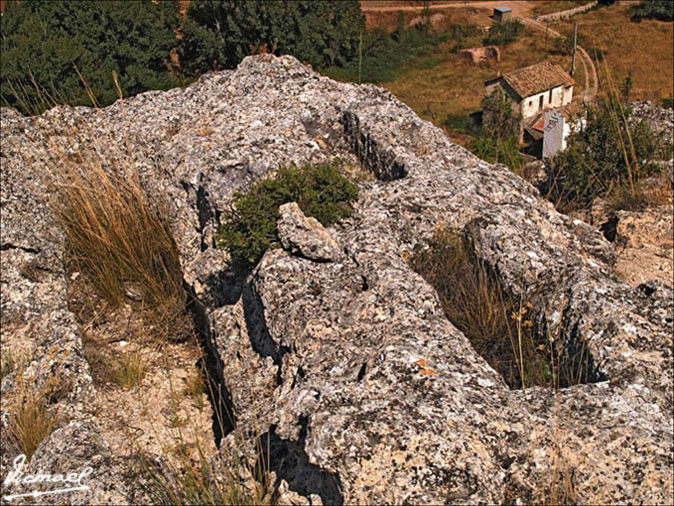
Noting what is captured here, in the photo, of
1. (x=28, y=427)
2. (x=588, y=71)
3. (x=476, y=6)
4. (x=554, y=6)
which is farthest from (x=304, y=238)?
(x=554, y=6)

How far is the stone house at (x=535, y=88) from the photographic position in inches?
1396

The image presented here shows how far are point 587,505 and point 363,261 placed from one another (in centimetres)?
218

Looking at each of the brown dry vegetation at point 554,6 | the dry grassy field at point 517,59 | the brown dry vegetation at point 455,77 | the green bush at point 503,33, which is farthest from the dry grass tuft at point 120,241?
the brown dry vegetation at point 554,6

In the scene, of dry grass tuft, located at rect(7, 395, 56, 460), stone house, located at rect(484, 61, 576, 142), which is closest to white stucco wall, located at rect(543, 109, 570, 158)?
stone house, located at rect(484, 61, 576, 142)

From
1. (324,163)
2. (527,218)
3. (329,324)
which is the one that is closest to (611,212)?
(527,218)

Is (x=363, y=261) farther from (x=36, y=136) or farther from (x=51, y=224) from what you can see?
(x=36, y=136)

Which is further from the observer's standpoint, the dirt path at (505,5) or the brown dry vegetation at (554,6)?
the brown dry vegetation at (554,6)

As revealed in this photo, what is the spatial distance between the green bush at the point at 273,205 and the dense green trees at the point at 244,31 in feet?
82.4

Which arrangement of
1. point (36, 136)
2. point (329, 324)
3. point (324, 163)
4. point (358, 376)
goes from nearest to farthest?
point (358, 376), point (329, 324), point (324, 163), point (36, 136)

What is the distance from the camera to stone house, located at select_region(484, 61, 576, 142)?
3547 centimetres

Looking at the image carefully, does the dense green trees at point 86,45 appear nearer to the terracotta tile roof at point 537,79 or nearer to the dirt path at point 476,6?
the terracotta tile roof at point 537,79

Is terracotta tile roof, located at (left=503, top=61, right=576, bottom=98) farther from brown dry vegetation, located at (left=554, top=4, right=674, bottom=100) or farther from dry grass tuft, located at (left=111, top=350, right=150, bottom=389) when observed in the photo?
dry grass tuft, located at (left=111, top=350, right=150, bottom=389)

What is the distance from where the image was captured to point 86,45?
2378cm

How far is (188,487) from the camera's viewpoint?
3.74 m
